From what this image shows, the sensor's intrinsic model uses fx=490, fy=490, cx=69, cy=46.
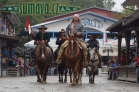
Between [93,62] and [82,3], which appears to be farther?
[82,3]

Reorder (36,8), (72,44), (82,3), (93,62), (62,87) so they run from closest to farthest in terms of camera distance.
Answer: (62,87) → (72,44) → (93,62) → (36,8) → (82,3)

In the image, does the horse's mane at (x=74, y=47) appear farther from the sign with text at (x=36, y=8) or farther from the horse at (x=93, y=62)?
the sign with text at (x=36, y=8)

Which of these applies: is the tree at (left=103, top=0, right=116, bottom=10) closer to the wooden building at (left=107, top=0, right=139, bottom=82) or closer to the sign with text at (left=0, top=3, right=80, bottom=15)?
the sign with text at (left=0, top=3, right=80, bottom=15)

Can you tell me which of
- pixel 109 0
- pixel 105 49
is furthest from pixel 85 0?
pixel 105 49

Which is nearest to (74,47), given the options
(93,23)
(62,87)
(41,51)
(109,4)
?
(62,87)

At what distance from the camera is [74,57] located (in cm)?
1856

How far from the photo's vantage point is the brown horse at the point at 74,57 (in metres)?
18.2

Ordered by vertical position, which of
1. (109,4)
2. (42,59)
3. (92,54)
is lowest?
(42,59)

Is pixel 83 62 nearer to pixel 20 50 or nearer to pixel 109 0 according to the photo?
pixel 20 50

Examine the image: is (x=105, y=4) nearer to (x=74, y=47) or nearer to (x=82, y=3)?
(x=82, y=3)

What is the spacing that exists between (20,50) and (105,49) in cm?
880

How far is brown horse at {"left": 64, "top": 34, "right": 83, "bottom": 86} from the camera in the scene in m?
18.2

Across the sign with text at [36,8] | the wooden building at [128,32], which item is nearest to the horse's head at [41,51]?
the wooden building at [128,32]

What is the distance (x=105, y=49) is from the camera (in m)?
51.0
